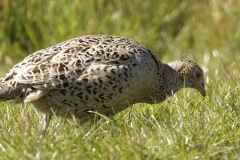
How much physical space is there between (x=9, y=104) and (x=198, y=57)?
416 cm

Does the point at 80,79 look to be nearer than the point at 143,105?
Yes

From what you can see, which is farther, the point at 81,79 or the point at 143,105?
the point at 143,105

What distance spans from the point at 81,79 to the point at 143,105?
0.93 m

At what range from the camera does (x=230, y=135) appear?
4117 mm

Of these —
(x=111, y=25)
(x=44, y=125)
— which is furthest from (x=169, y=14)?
(x=44, y=125)

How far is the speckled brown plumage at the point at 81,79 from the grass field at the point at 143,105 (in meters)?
0.14

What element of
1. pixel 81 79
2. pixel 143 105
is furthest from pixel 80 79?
pixel 143 105

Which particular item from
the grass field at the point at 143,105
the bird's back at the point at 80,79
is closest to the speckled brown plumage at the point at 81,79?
the bird's back at the point at 80,79

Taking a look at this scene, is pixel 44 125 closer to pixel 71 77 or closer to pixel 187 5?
pixel 71 77

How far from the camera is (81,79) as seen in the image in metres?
4.58

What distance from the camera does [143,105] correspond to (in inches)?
211

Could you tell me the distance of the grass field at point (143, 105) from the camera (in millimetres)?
3826

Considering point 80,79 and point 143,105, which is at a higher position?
point 80,79

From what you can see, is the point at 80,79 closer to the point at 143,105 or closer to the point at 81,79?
the point at 81,79
